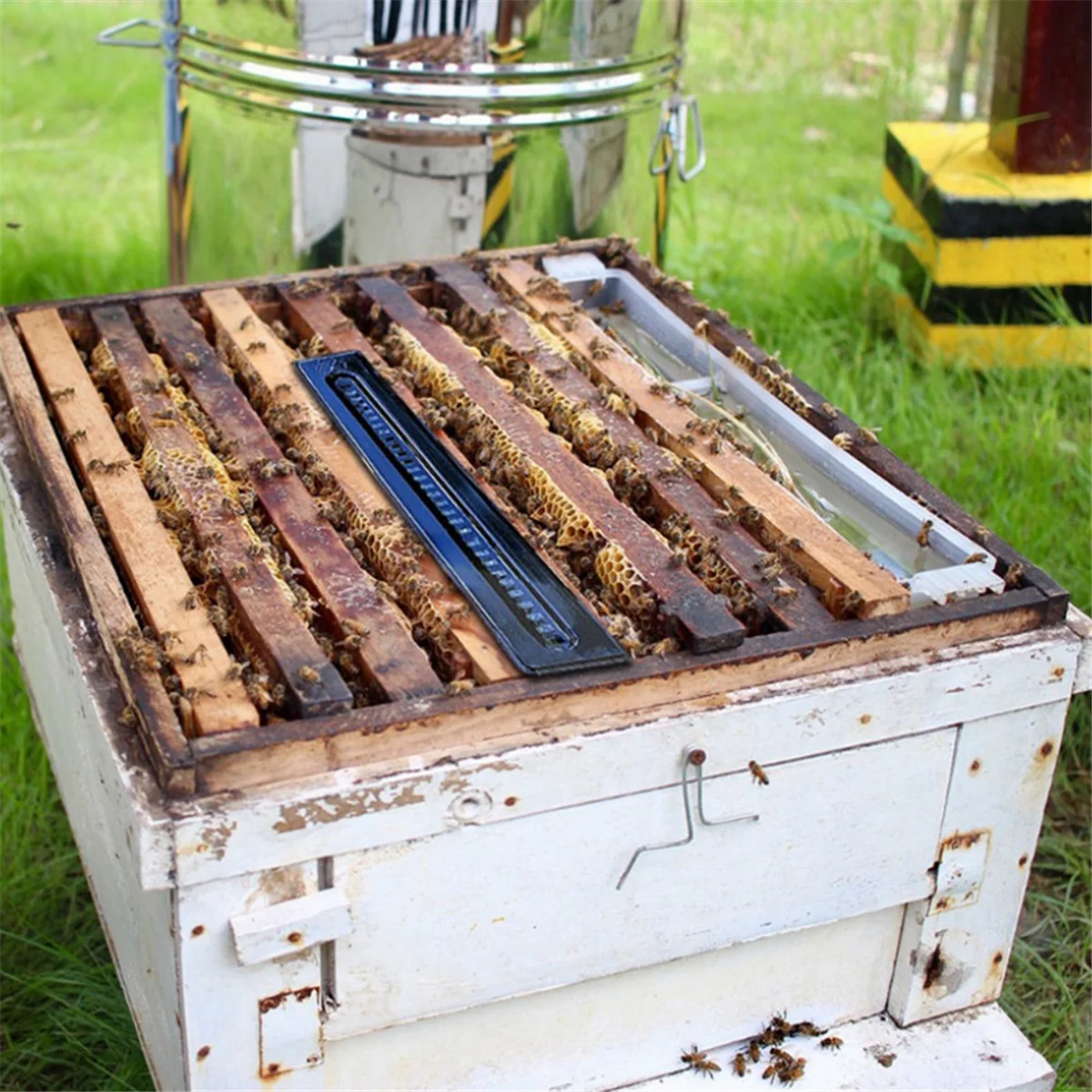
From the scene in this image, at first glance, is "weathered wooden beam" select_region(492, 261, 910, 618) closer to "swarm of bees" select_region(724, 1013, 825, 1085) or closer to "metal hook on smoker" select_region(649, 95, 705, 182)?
"swarm of bees" select_region(724, 1013, 825, 1085)

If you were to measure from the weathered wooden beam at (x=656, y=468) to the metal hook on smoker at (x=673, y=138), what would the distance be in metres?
1.13

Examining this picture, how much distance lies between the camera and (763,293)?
506 cm

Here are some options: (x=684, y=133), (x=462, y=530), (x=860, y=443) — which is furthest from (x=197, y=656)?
(x=684, y=133)

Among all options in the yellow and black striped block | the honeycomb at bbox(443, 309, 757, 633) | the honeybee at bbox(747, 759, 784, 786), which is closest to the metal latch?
the honeybee at bbox(747, 759, 784, 786)

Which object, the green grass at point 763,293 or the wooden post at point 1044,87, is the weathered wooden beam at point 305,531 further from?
the wooden post at point 1044,87

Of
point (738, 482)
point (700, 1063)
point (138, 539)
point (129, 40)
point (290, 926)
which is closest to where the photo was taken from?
point (290, 926)

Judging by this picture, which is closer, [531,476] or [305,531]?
[305,531]

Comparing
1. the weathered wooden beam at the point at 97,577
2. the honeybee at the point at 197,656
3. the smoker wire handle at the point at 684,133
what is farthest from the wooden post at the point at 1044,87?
the honeybee at the point at 197,656

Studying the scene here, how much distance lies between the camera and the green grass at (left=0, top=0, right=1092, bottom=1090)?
277 centimetres

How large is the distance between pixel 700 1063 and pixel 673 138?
251 cm

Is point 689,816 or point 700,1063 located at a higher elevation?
point 689,816

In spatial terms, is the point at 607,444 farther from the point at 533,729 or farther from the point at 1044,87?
the point at 1044,87

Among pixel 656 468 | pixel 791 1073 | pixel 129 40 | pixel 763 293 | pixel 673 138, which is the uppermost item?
pixel 129 40

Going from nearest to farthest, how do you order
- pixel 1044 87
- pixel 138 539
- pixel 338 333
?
pixel 138 539 < pixel 338 333 < pixel 1044 87
